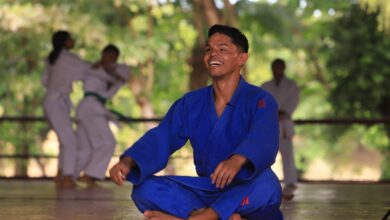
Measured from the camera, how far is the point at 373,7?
13.0m

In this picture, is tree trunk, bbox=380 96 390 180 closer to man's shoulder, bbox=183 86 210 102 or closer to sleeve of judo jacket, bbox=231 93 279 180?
man's shoulder, bbox=183 86 210 102

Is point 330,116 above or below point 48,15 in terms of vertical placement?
below

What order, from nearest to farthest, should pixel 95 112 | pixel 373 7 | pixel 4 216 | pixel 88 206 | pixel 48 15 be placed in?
pixel 4 216 < pixel 88 206 < pixel 95 112 < pixel 373 7 < pixel 48 15

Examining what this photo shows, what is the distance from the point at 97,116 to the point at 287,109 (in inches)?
79.0

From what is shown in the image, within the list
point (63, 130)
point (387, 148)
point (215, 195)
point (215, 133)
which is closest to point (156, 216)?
point (215, 195)

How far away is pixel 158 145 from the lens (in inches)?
173

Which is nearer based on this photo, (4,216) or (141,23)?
(4,216)

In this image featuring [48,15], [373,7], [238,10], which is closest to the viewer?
[373,7]

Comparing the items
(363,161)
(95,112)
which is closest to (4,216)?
(95,112)

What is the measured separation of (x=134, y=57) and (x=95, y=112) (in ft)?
28.5

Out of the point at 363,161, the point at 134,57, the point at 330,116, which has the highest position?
the point at 134,57

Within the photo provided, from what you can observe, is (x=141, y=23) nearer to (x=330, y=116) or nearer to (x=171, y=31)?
(x=171, y=31)

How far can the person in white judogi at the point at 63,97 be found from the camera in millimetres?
10016

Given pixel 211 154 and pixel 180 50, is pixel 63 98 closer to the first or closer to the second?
pixel 211 154
